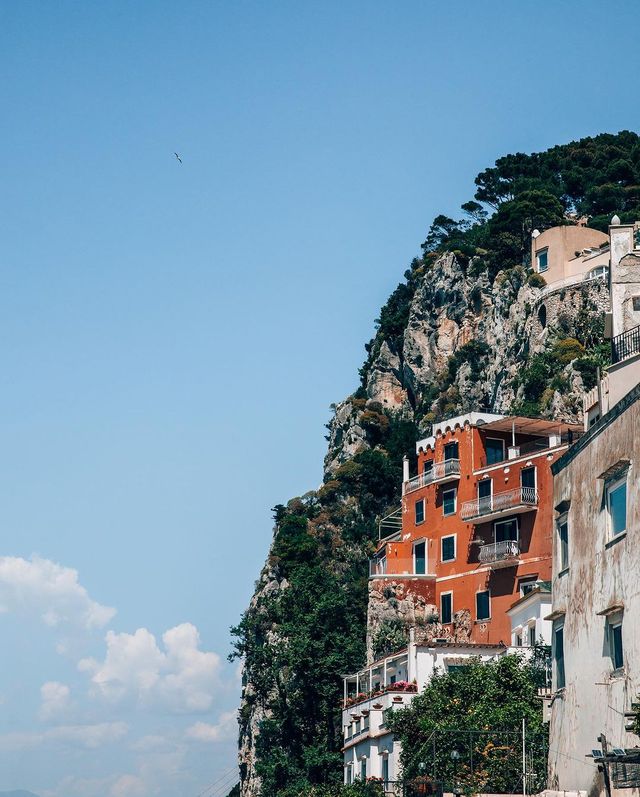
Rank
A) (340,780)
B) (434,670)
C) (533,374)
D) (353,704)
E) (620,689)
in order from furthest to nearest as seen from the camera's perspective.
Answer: (533,374), (340,780), (353,704), (434,670), (620,689)

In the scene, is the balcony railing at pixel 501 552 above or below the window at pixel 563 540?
above

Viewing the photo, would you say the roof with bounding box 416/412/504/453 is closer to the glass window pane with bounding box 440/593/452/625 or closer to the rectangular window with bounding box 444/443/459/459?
the rectangular window with bounding box 444/443/459/459

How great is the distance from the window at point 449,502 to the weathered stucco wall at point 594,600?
36.4m

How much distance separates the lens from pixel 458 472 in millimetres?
75188

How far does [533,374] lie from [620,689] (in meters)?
60.1

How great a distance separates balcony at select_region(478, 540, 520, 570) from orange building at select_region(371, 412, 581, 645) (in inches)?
2.0

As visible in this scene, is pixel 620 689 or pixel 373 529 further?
pixel 373 529

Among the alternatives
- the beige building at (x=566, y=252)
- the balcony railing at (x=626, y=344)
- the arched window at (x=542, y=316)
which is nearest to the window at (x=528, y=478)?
the balcony railing at (x=626, y=344)

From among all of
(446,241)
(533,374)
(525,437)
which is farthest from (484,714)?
(446,241)

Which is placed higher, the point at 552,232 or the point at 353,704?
the point at 552,232

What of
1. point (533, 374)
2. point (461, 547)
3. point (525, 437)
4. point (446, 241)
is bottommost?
point (461, 547)

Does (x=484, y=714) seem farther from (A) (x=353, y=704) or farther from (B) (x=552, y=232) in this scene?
(B) (x=552, y=232)

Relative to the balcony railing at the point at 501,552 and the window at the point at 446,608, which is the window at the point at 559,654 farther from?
the window at the point at 446,608

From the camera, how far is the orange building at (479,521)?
6944 cm
